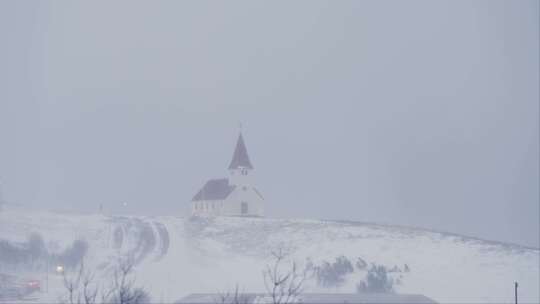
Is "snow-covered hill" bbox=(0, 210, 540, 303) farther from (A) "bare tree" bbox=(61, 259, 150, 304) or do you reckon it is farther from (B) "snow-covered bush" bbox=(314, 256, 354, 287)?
(A) "bare tree" bbox=(61, 259, 150, 304)

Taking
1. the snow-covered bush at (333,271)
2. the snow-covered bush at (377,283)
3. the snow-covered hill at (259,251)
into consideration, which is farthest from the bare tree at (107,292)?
A: the snow-covered bush at (377,283)

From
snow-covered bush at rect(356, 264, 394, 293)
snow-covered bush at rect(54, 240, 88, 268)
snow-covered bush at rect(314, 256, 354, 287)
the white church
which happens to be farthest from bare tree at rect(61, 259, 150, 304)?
the white church

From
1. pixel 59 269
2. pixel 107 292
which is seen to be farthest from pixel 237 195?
pixel 107 292

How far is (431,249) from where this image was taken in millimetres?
A: 76688

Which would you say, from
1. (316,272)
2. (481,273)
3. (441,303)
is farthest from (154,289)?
(481,273)

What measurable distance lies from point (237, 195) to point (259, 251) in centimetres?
2431

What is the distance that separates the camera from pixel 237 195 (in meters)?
104

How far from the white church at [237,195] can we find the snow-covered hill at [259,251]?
723cm

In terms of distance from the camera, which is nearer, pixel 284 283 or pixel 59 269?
pixel 284 283

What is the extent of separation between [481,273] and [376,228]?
20.6m

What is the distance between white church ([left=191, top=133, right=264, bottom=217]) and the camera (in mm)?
103625

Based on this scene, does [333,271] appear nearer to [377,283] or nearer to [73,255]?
[377,283]

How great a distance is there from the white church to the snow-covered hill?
7.23 meters

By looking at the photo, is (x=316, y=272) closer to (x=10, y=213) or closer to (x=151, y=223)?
(x=151, y=223)
